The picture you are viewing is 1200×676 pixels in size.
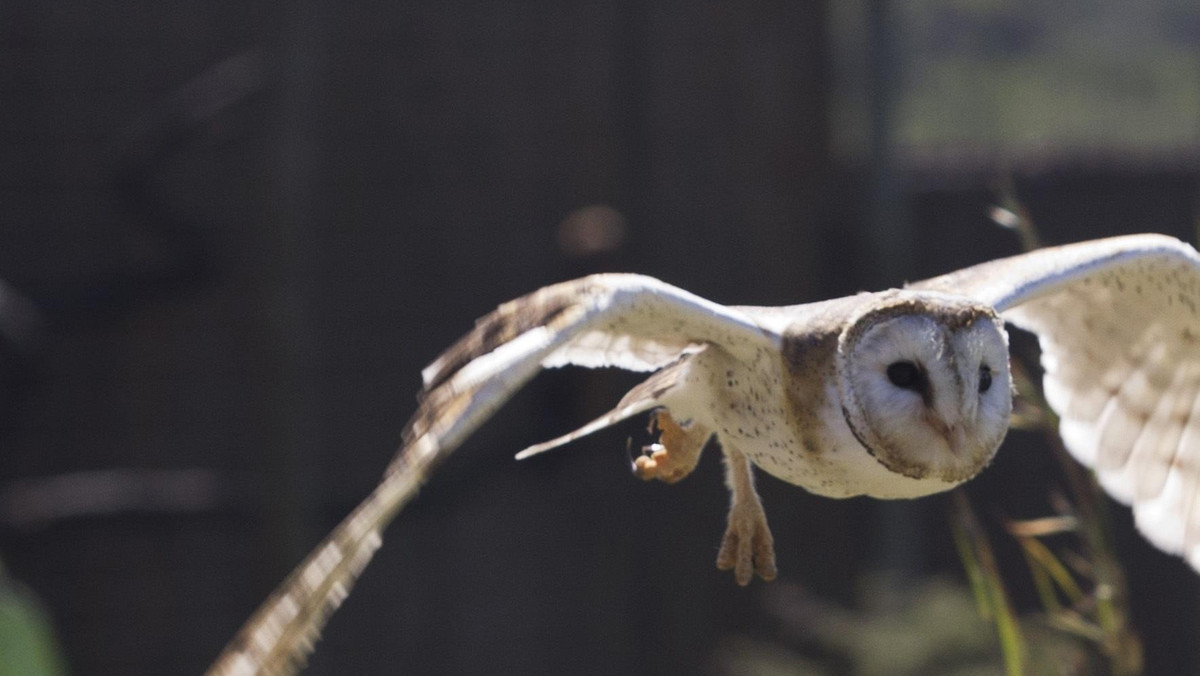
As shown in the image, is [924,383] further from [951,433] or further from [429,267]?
[429,267]

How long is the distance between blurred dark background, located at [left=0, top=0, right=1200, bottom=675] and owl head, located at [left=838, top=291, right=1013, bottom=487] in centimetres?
221

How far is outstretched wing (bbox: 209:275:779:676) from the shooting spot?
1452 mm

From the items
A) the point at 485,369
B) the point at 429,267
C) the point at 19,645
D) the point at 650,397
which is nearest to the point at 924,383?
the point at 650,397

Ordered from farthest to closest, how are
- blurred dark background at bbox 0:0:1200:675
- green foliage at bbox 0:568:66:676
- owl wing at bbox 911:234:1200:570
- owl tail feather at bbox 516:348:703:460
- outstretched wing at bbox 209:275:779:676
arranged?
blurred dark background at bbox 0:0:1200:675 < owl wing at bbox 911:234:1200:570 < green foliage at bbox 0:568:66:676 < owl tail feather at bbox 516:348:703:460 < outstretched wing at bbox 209:275:779:676

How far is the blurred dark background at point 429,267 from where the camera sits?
4.37 metres

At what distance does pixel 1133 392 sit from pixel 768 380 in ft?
3.04

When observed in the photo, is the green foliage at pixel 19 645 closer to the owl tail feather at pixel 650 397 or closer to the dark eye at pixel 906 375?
the owl tail feather at pixel 650 397

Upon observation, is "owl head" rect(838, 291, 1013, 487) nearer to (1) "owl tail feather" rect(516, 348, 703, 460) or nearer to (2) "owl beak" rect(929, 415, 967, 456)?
(2) "owl beak" rect(929, 415, 967, 456)

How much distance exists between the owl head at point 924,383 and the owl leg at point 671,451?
0.99 feet

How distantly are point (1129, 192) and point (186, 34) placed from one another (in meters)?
2.82

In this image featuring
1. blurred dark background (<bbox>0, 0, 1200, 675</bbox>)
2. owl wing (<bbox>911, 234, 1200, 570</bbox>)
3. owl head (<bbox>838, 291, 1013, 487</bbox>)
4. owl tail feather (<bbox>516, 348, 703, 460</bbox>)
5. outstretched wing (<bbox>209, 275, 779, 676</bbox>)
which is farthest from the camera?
blurred dark background (<bbox>0, 0, 1200, 675</bbox>)

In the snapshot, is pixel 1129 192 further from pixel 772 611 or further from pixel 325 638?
pixel 325 638

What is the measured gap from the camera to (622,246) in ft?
14.7

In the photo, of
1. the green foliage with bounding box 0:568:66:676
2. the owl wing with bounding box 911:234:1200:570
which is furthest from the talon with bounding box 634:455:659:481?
the green foliage with bounding box 0:568:66:676
